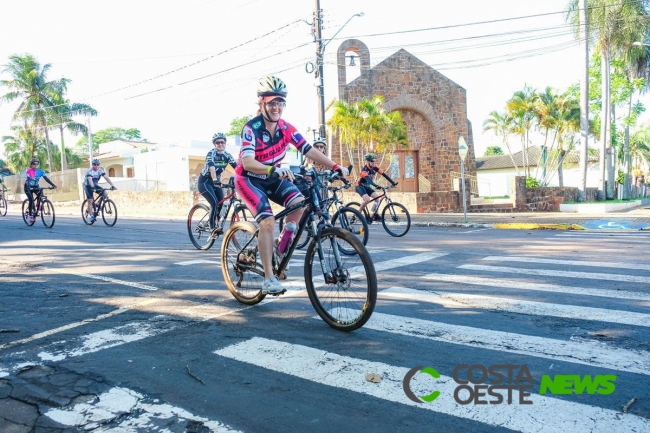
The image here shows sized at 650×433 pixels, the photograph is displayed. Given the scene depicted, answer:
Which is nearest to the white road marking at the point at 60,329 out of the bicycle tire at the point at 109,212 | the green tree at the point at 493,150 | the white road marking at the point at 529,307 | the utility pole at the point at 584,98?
the white road marking at the point at 529,307

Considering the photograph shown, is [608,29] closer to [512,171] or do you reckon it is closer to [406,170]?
[406,170]

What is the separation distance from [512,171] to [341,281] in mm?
55857

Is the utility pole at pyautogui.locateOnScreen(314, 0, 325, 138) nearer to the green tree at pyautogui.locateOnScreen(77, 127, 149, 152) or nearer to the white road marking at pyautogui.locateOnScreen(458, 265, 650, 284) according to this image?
the white road marking at pyautogui.locateOnScreen(458, 265, 650, 284)

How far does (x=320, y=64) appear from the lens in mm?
21047

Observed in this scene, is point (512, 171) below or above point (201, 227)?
above

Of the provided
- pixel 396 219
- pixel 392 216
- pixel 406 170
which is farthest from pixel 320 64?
pixel 406 170

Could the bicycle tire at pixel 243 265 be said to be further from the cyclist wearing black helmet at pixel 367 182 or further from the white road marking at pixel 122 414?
the cyclist wearing black helmet at pixel 367 182

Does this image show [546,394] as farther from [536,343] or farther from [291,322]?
[291,322]

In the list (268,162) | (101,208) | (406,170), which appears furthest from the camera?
(406,170)

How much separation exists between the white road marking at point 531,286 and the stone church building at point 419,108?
22076 mm

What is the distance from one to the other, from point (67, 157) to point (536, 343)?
2311 inches

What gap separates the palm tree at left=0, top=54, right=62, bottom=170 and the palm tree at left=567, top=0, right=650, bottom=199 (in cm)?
4127

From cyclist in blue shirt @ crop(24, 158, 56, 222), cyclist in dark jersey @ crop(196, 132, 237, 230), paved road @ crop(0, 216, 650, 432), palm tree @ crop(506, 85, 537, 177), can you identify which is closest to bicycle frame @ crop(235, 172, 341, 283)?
paved road @ crop(0, 216, 650, 432)

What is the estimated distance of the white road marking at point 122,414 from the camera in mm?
2922
